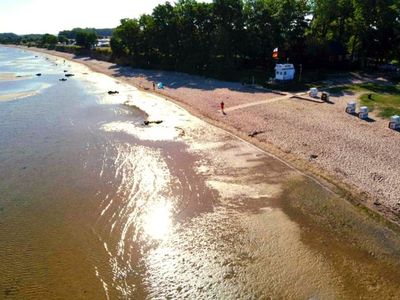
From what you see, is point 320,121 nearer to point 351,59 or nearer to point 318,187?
point 318,187

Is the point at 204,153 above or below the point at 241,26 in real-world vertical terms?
below

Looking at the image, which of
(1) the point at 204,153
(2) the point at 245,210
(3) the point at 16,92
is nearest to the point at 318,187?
(2) the point at 245,210

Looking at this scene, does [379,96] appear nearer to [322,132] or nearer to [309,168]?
[322,132]

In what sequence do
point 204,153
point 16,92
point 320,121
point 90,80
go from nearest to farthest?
point 204,153 → point 320,121 → point 16,92 → point 90,80

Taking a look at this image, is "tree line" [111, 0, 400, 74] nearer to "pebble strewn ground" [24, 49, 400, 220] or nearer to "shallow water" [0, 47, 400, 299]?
"pebble strewn ground" [24, 49, 400, 220]

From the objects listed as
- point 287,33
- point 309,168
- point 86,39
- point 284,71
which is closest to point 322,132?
point 309,168

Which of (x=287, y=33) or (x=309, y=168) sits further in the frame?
(x=287, y=33)
